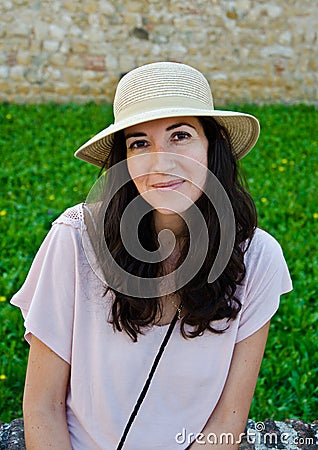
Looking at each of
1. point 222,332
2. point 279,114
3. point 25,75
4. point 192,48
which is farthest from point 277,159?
point 222,332

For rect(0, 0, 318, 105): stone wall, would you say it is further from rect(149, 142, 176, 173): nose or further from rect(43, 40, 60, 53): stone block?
rect(149, 142, 176, 173): nose

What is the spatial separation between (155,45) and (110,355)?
263 inches

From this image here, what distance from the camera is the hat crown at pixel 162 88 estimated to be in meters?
1.58

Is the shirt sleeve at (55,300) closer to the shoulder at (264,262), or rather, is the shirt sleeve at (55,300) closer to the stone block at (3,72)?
the shoulder at (264,262)

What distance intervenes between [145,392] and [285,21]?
726cm

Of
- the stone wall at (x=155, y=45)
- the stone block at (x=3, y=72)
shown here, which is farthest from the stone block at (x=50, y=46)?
the stone block at (x=3, y=72)

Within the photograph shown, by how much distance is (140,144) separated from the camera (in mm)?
1641

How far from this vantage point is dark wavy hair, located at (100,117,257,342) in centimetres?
167

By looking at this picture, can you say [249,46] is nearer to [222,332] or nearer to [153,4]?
[153,4]

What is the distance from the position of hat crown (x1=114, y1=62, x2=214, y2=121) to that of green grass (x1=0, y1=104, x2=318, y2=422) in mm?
426

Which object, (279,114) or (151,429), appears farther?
(279,114)

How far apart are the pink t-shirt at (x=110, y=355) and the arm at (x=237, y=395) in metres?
0.02

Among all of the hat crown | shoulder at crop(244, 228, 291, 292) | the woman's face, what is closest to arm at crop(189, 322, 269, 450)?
shoulder at crop(244, 228, 291, 292)

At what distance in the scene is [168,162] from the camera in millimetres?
1579
